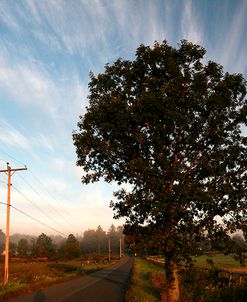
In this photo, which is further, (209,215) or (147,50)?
(147,50)

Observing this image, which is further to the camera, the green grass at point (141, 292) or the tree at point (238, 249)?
the green grass at point (141, 292)

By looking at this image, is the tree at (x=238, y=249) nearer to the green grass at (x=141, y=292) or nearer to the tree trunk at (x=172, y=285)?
the tree trunk at (x=172, y=285)

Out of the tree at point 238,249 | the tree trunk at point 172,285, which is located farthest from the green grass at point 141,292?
the tree at point 238,249

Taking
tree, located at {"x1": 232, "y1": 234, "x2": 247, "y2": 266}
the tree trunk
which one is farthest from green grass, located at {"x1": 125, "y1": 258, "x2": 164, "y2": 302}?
tree, located at {"x1": 232, "y1": 234, "x2": 247, "y2": 266}

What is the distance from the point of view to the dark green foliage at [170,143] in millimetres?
15555

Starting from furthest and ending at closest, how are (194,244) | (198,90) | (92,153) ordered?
1. (92,153)
2. (198,90)
3. (194,244)

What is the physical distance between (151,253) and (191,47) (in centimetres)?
1075

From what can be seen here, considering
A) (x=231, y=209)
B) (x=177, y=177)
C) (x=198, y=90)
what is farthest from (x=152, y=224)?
(x=198, y=90)

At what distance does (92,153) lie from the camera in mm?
17844

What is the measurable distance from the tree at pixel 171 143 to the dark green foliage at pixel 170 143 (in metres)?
0.05

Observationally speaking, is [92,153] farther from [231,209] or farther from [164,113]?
[231,209]

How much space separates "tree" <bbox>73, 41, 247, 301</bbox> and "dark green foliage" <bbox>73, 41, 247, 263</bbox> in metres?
0.05

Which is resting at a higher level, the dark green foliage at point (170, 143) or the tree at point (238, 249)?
the dark green foliage at point (170, 143)

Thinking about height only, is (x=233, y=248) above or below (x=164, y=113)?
below
